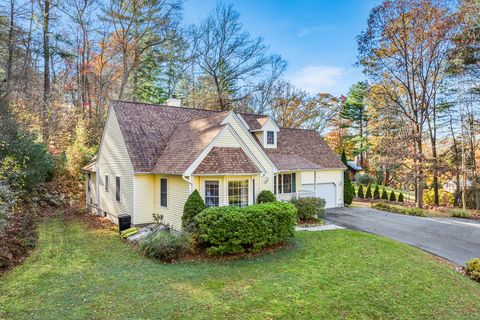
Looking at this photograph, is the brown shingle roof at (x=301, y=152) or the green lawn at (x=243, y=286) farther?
the brown shingle roof at (x=301, y=152)

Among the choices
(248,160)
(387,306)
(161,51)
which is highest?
(161,51)

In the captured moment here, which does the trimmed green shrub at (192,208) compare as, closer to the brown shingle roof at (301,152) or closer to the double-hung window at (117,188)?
the double-hung window at (117,188)

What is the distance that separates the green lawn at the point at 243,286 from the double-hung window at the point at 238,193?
3025 mm

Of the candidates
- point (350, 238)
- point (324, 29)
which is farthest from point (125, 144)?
→ point (324, 29)

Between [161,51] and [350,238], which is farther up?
[161,51]

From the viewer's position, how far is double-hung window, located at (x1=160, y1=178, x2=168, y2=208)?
43.8 ft

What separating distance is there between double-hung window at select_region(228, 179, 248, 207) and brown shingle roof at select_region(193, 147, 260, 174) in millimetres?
727

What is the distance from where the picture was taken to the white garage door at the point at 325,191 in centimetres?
1942

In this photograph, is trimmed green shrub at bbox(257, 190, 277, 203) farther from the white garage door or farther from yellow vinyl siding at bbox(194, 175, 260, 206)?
the white garage door

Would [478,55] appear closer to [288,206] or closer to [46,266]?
[288,206]

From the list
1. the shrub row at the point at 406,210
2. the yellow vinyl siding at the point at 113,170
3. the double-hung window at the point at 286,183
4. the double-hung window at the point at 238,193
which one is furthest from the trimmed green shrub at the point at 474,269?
the yellow vinyl siding at the point at 113,170

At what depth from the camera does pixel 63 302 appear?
6496 mm

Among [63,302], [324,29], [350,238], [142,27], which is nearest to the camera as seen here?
[63,302]

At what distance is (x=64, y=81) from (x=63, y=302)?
26.4m
